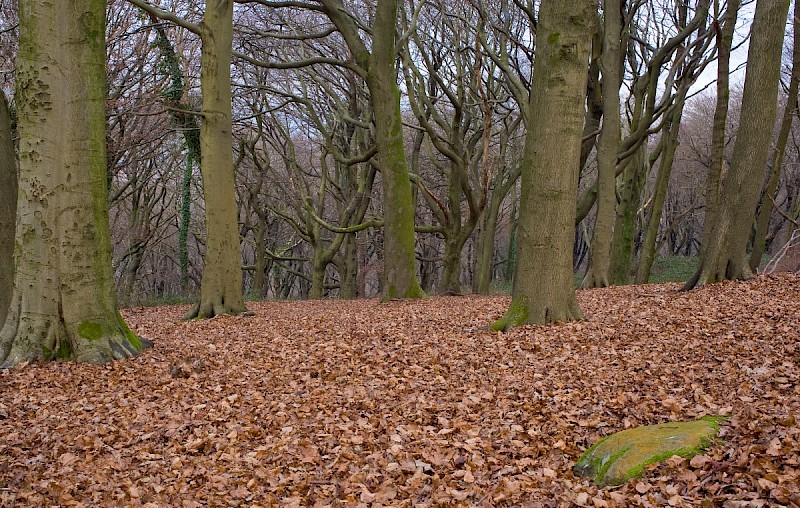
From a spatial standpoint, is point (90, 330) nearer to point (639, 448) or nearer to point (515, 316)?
point (515, 316)

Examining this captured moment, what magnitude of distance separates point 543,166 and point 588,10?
1.86 m

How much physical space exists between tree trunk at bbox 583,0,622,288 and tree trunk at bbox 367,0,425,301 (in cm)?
425

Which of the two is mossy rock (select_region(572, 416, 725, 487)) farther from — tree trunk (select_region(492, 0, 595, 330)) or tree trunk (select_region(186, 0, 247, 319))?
tree trunk (select_region(186, 0, 247, 319))

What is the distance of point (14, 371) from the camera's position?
6773 millimetres

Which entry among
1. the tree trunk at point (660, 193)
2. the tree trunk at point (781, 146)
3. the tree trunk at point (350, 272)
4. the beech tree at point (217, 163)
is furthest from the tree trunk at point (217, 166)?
the tree trunk at point (350, 272)

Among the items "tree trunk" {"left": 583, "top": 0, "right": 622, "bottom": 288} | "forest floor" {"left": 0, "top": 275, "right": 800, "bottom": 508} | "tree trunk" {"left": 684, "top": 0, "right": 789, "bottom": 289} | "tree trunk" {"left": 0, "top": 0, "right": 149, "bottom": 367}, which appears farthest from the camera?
"tree trunk" {"left": 583, "top": 0, "right": 622, "bottom": 288}

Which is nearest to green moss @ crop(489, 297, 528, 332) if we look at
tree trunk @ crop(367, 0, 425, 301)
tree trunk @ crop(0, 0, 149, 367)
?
tree trunk @ crop(0, 0, 149, 367)

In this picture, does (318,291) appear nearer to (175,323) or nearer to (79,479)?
(175,323)

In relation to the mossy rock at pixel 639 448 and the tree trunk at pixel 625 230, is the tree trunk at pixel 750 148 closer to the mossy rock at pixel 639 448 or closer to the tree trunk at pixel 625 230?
the mossy rock at pixel 639 448

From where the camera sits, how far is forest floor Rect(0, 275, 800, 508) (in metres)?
3.92

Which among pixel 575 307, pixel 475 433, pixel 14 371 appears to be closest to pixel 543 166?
pixel 575 307

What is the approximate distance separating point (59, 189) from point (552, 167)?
18.6ft

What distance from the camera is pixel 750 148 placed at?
30.7 feet

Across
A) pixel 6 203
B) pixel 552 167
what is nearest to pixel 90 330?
pixel 6 203
